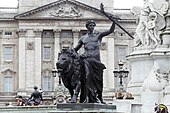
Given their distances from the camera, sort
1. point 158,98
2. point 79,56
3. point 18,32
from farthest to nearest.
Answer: point 18,32 < point 158,98 < point 79,56

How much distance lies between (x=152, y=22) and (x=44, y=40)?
69931mm

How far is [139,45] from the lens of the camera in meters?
26.1

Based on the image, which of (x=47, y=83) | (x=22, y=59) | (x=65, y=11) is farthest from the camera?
(x=47, y=83)

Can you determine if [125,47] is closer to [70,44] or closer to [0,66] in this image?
[70,44]

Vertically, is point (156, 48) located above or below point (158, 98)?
above

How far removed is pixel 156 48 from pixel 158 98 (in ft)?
8.34

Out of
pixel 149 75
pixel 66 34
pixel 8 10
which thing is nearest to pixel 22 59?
pixel 66 34

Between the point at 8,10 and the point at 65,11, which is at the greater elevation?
the point at 8,10

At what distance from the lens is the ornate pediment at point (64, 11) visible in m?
93.6

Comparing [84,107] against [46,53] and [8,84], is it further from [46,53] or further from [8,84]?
[8,84]

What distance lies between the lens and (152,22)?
2541 cm

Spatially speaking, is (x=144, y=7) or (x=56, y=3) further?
(x=56, y=3)

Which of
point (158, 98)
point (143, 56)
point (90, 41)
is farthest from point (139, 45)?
point (90, 41)

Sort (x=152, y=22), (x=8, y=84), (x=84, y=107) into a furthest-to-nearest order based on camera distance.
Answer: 1. (x=8, y=84)
2. (x=152, y=22)
3. (x=84, y=107)
